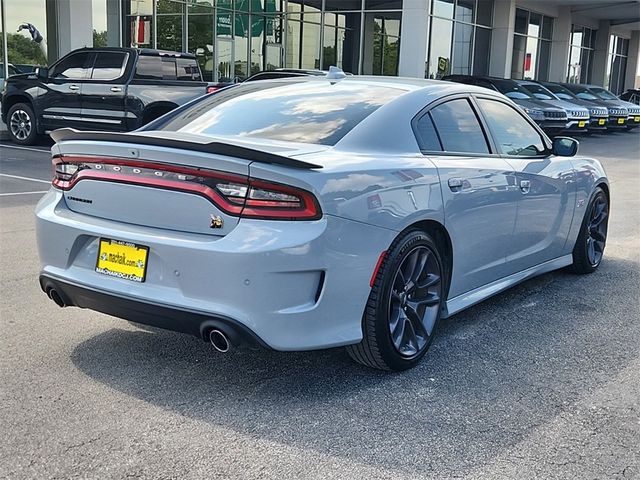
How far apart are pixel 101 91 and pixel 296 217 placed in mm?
11590

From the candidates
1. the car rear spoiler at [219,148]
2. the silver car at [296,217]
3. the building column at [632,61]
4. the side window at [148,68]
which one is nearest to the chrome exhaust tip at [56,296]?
the silver car at [296,217]

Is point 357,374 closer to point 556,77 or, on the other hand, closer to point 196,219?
point 196,219

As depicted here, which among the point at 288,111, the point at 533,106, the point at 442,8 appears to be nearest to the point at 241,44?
the point at 442,8

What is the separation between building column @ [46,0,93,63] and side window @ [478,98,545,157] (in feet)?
52.2

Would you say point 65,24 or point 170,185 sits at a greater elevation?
point 65,24

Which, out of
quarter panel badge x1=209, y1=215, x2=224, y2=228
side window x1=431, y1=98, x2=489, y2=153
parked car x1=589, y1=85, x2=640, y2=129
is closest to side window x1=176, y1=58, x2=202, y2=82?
side window x1=431, y1=98, x2=489, y2=153

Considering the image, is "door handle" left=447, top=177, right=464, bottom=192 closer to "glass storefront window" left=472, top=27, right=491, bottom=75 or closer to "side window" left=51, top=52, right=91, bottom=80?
"side window" left=51, top=52, right=91, bottom=80

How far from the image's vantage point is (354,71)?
93.7ft

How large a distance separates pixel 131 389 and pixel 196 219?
92 cm

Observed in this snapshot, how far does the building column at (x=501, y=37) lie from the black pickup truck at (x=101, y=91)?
19.1 meters

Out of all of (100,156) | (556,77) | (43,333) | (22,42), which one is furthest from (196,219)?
(556,77)

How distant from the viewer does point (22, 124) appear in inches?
584

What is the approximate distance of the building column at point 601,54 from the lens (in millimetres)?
41531

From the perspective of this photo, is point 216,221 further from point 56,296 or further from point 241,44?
point 241,44
